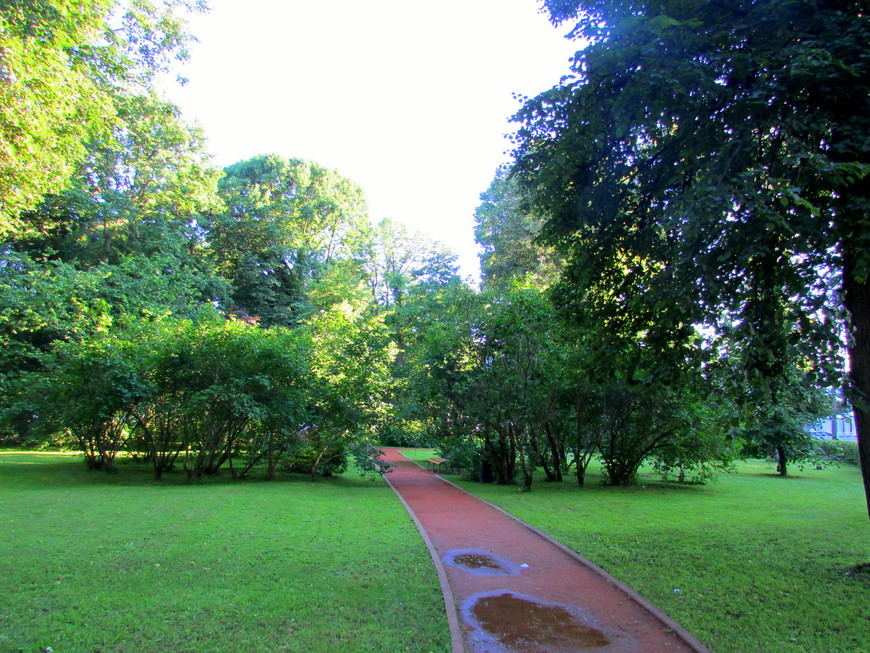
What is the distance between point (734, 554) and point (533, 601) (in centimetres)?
378

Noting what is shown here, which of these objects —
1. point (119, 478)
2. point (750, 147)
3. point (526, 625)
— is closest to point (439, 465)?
point (119, 478)

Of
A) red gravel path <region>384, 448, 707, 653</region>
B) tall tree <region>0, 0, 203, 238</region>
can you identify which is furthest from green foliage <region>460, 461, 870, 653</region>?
tall tree <region>0, 0, 203, 238</region>

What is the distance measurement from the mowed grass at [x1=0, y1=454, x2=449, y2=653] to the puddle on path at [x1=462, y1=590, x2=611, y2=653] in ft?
1.20

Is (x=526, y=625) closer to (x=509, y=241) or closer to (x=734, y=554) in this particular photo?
(x=734, y=554)

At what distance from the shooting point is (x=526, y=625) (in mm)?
4645

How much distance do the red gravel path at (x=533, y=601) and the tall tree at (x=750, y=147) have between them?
2729 millimetres

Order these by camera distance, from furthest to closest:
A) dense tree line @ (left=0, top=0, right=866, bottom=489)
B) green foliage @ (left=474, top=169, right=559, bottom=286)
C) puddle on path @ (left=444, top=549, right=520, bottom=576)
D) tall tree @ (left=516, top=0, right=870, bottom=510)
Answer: green foliage @ (left=474, top=169, right=559, bottom=286)
puddle on path @ (left=444, top=549, right=520, bottom=576)
dense tree line @ (left=0, top=0, right=866, bottom=489)
tall tree @ (left=516, top=0, right=870, bottom=510)

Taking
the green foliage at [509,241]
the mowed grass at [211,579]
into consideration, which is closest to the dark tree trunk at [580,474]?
the mowed grass at [211,579]

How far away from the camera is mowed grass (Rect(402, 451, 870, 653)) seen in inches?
182

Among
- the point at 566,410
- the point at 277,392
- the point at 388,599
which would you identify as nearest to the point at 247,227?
the point at 277,392

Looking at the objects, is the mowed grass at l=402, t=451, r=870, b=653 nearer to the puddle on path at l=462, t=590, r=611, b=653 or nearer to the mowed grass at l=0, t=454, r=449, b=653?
the puddle on path at l=462, t=590, r=611, b=653

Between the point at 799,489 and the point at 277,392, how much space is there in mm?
16787

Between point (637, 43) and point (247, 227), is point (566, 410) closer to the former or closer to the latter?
point (637, 43)

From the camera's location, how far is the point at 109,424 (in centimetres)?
1591
